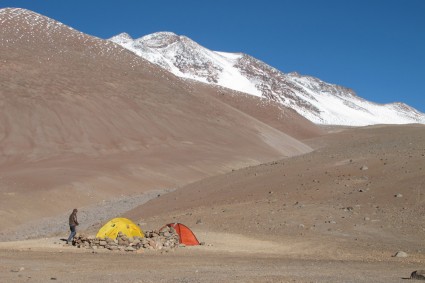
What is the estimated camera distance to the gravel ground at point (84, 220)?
26641 mm

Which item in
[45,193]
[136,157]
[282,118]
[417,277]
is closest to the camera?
[417,277]

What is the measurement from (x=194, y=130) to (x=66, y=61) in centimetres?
1793

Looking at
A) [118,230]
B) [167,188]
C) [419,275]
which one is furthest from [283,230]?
[167,188]

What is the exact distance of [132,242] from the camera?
725 inches

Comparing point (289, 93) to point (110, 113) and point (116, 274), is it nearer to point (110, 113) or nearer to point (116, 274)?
point (110, 113)

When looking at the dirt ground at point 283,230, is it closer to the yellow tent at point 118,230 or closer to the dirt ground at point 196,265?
the dirt ground at point 196,265

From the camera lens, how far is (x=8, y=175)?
125 ft

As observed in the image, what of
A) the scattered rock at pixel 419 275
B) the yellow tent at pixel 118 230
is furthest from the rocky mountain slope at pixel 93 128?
the scattered rock at pixel 419 275

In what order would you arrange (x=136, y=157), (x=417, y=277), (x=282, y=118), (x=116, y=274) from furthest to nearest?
(x=282, y=118), (x=136, y=157), (x=116, y=274), (x=417, y=277)

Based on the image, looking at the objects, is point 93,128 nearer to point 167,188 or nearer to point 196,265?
point 167,188

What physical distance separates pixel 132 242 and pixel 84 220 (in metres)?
13.0

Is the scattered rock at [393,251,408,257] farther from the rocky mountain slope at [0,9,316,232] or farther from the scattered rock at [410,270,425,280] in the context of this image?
the rocky mountain slope at [0,9,316,232]

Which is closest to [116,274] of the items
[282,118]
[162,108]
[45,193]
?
[45,193]

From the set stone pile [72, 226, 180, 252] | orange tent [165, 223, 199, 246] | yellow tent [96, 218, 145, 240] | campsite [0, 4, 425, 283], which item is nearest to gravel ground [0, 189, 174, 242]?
campsite [0, 4, 425, 283]
